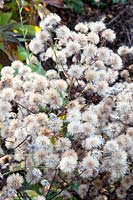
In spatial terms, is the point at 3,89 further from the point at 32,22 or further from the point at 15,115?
the point at 32,22

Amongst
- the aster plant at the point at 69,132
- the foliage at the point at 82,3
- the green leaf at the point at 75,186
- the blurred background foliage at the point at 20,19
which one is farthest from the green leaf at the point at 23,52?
the foliage at the point at 82,3

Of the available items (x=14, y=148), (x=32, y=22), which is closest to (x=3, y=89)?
(x=14, y=148)

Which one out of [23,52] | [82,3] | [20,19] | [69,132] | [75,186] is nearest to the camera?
[69,132]

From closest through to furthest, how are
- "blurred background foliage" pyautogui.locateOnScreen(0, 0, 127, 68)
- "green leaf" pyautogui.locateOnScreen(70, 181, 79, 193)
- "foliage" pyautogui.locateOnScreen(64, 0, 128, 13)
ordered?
"green leaf" pyautogui.locateOnScreen(70, 181, 79, 193) < "blurred background foliage" pyautogui.locateOnScreen(0, 0, 127, 68) < "foliage" pyautogui.locateOnScreen(64, 0, 128, 13)

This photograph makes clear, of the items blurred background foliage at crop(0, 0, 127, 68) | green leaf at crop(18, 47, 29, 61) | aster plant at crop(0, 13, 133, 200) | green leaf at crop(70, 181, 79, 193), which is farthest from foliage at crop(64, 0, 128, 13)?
green leaf at crop(70, 181, 79, 193)

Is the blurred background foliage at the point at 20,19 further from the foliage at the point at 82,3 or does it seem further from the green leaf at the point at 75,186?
the green leaf at the point at 75,186

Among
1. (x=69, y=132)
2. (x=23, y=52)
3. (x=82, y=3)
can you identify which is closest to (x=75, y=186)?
(x=69, y=132)

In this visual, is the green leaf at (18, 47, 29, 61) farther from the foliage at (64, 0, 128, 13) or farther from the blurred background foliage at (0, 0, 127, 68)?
the foliage at (64, 0, 128, 13)

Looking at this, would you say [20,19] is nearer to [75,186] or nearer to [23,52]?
[23,52]
